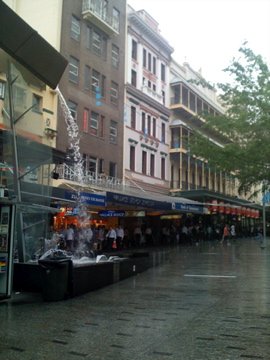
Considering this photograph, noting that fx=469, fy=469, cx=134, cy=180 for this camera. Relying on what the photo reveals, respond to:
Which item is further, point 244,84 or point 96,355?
point 244,84

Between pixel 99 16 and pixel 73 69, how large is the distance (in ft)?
16.0

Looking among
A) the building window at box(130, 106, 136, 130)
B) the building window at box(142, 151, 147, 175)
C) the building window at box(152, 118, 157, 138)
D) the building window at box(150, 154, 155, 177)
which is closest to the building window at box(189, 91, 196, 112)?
the building window at box(152, 118, 157, 138)

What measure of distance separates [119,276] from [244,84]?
12097 mm

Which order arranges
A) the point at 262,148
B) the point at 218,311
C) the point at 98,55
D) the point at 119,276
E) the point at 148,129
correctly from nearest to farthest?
the point at 218,311
the point at 119,276
the point at 262,148
the point at 98,55
the point at 148,129

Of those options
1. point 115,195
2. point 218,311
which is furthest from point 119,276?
point 115,195

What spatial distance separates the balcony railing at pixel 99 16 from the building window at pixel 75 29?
2.73 feet

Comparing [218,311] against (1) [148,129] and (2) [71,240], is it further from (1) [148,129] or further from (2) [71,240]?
(1) [148,129]

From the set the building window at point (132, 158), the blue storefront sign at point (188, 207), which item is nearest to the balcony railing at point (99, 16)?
the building window at point (132, 158)

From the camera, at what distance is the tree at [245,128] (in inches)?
805

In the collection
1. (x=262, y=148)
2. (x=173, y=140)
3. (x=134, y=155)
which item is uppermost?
(x=173, y=140)

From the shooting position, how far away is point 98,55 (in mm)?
33938

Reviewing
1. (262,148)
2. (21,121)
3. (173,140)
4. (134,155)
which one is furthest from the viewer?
(173,140)

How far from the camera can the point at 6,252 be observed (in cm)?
930

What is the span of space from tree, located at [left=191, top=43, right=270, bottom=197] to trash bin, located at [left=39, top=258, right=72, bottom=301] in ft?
42.2
